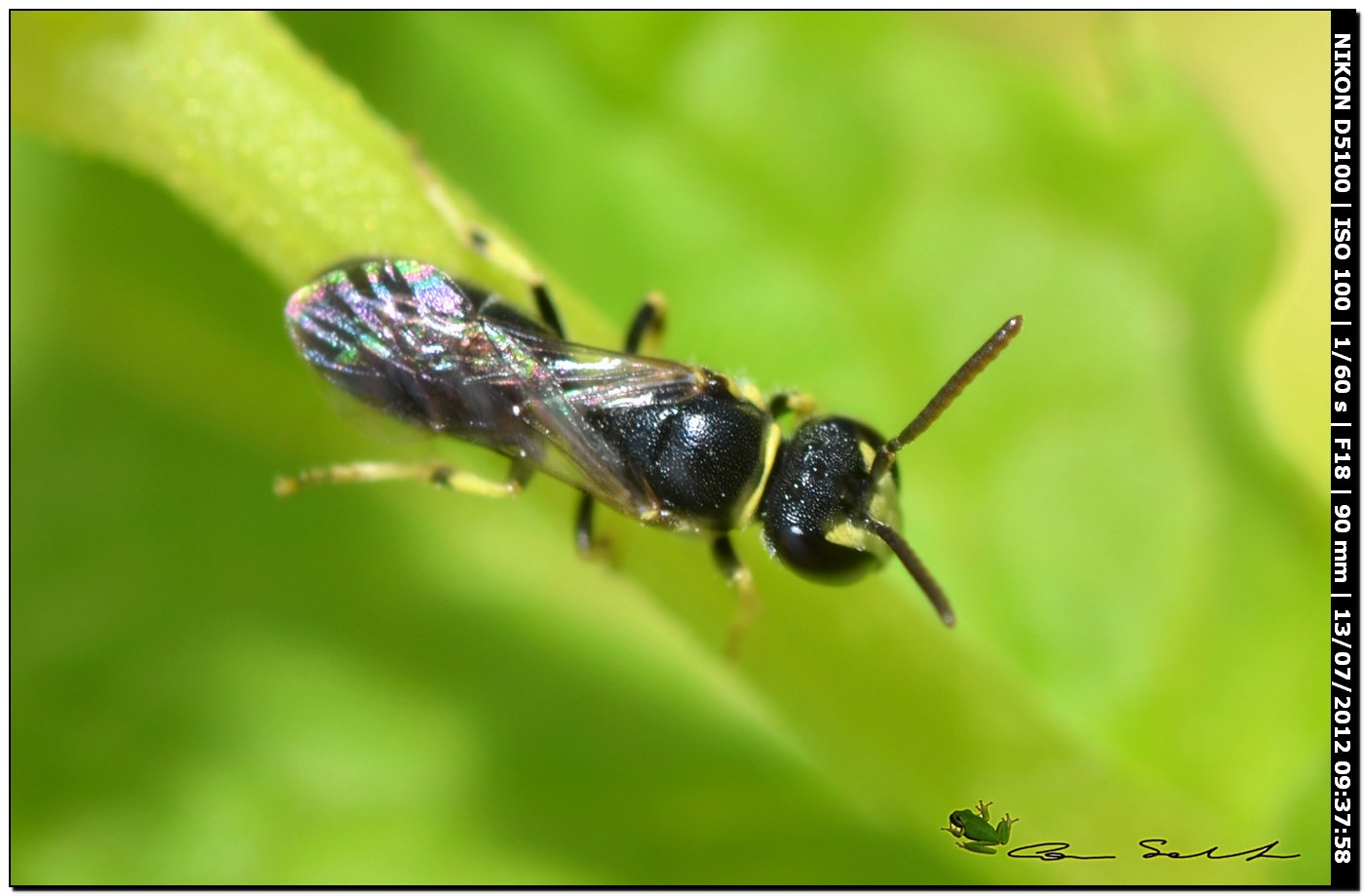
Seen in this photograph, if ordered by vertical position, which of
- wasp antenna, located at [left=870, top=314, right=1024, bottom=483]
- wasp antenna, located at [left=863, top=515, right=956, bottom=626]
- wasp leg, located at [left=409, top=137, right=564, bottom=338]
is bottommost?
wasp antenna, located at [left=863, top=515, right=956, bottom=626]

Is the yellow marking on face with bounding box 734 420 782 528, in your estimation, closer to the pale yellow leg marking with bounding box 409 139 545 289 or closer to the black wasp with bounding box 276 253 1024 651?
the black wasp with bounding box 276 253 1024 651

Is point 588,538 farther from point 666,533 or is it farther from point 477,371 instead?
point 477,371

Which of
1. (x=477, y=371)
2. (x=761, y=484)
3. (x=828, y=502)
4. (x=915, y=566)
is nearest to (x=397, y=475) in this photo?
(x=477, y=371)

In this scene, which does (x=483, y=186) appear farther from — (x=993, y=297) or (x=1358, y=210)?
(x=1358, y=210)
